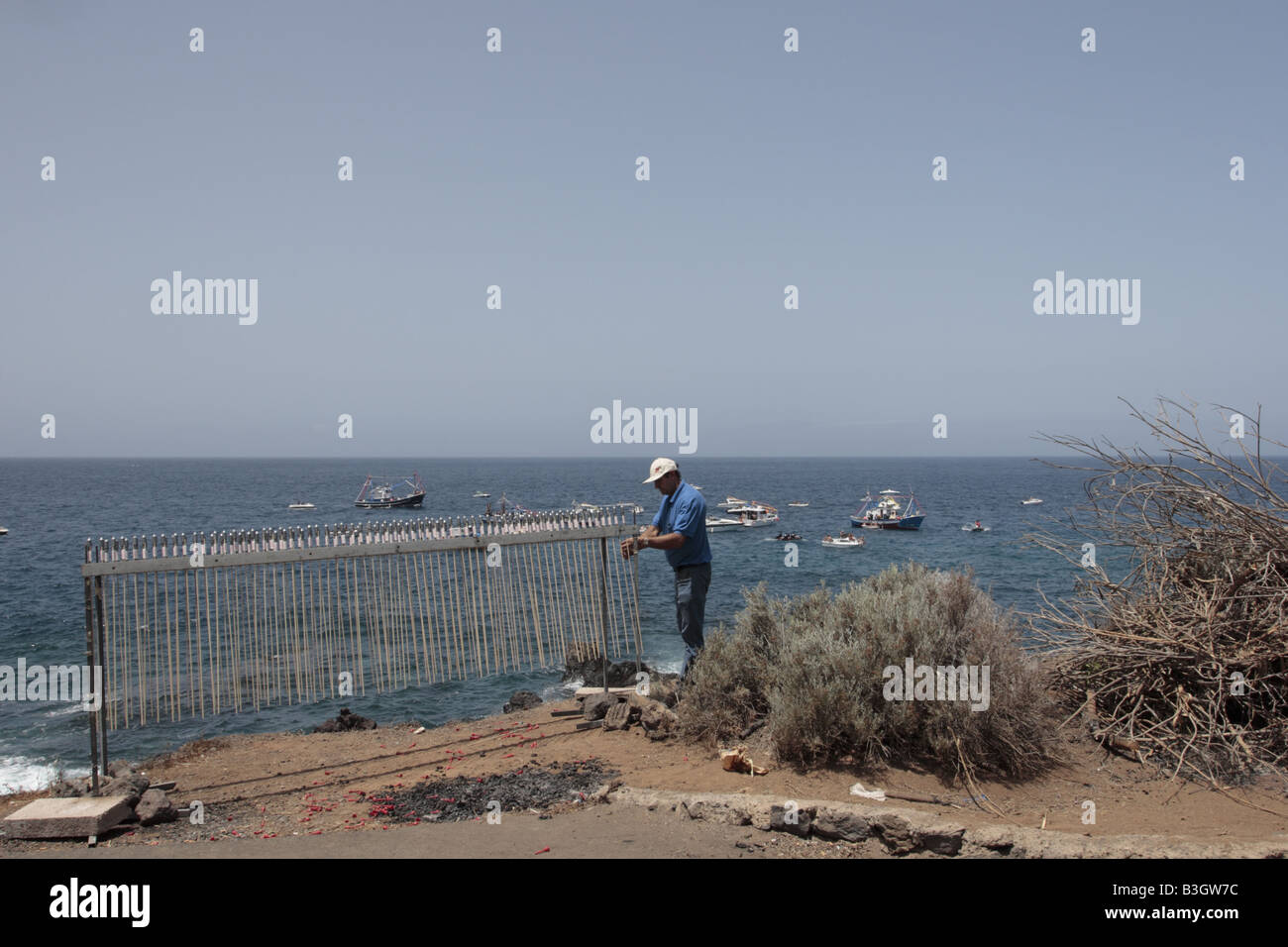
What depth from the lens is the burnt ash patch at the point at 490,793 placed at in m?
6.41

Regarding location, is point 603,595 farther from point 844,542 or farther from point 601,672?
point 844,542

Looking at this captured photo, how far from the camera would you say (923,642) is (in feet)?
22.5

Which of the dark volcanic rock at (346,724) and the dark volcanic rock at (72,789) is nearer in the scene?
the dark volcanic rock at (72,789)

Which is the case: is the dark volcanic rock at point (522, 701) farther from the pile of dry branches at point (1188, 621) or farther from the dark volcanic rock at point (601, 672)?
the pile of dry branches at point (1188, 621)

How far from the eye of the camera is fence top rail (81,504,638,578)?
7215 millimetres

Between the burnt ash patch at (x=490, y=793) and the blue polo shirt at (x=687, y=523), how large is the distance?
208 centimetres

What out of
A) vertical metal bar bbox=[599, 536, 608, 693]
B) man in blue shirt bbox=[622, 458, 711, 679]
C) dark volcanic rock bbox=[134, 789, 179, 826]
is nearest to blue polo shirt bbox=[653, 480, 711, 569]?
man in blue shirt bbox=[622, 458, 711, 679]

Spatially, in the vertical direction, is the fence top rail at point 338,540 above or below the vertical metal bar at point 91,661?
above

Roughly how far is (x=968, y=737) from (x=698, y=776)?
2.13 metres

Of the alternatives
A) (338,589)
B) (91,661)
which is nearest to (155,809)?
(91,661)

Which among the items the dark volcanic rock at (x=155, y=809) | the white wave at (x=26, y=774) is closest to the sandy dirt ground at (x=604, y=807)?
the dark volcanic rock at (x=155, y=809)

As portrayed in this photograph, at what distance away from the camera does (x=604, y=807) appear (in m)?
6.18

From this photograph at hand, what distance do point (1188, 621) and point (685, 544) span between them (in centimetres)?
447

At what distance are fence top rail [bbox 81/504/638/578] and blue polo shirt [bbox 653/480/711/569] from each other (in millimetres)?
1155
